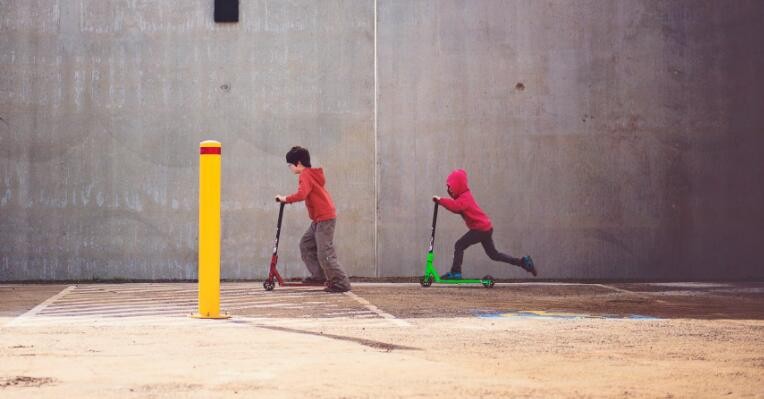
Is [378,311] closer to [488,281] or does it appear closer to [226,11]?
[488,281]

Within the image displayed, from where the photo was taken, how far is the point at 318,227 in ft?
45.0

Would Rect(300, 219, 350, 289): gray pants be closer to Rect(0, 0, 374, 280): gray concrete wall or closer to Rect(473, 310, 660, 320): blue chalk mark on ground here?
Rect(0, 0, 374, 280): gray concrete wall

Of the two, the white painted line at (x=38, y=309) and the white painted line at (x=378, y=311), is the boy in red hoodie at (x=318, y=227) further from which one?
the white painted line at (x=38, y=309)

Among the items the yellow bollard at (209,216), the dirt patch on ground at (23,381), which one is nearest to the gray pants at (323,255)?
the yellow bollard at (209,216)

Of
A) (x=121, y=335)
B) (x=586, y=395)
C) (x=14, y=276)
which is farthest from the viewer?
(x=14, y=276)

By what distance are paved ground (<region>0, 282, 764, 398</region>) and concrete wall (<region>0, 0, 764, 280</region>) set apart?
139 inches

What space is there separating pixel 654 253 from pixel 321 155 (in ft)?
16.5

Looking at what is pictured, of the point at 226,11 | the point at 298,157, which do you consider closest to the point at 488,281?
the point at 298,157

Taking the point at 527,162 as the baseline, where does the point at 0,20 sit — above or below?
above

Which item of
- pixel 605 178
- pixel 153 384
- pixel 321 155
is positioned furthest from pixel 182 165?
pixel 153 384

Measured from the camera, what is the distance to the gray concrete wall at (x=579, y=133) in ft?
55.4

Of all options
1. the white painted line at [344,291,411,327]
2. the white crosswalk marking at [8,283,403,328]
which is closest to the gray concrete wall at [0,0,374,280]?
the white crosswalk marking at [8,283,403,328]

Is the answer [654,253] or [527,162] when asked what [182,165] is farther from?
[654,253]

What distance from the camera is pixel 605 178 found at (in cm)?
1709
